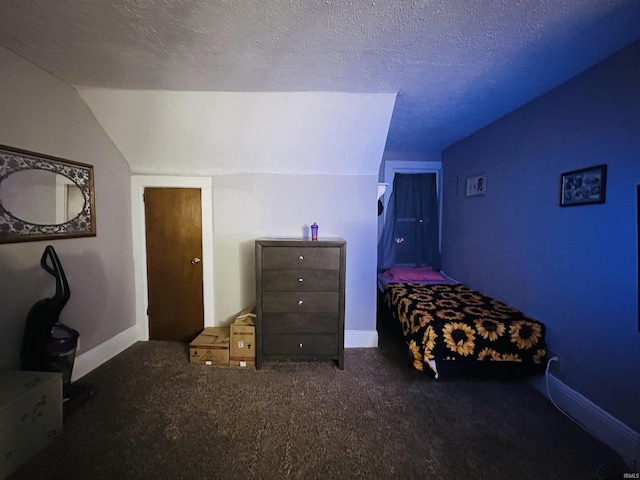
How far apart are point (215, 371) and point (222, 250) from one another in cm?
120

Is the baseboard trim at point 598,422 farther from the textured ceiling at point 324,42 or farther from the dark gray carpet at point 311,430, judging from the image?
the textured ceiling at point 324,42

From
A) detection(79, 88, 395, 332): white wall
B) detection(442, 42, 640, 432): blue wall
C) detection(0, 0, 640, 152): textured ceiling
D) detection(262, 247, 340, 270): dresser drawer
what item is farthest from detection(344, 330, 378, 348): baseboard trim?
detection(0, 0, 640, 152): textured ceiling

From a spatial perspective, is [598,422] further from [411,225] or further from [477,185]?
[411,225]

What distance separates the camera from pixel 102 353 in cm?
241

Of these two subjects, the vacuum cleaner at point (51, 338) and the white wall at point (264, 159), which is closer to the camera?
the vacuum cleaner at point (51, 338)

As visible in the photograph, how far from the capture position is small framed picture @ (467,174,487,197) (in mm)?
2898

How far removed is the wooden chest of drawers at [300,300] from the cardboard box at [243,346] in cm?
9

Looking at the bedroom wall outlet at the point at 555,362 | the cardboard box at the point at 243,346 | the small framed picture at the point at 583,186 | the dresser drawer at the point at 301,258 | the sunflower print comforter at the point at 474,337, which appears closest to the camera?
→ the small framed picture at the point at 583,186

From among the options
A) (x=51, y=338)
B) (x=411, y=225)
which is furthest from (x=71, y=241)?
(x=411, y=225)

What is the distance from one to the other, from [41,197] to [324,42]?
89.3 inches

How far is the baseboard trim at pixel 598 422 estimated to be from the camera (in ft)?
4.86

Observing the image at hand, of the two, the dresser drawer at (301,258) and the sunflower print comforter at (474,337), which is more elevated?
the dresser drawer at (301,258)

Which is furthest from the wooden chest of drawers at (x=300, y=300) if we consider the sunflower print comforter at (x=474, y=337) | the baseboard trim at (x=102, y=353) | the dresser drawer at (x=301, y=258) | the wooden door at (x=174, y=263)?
the baseboard trim at (x=102, y=353)

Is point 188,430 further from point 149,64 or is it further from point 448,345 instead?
point 149,64
